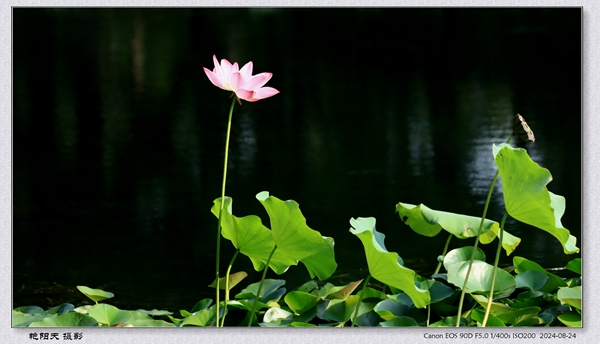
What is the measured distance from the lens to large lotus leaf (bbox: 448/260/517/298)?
4.42 feet

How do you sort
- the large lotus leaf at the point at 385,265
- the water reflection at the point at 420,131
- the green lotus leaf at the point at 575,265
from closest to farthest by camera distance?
the large lotus leaf at the point at 385,265
the green lotus leaf at the point at 575,265
the water reflection at the point at 420,131

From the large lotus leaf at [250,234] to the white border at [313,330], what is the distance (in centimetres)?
18

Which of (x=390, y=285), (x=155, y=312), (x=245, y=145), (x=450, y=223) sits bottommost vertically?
(x=155, y=312)

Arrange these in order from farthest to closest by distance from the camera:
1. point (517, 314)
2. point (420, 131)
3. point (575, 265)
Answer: point (420, 131) → point (575, 265) → point (517, 314)

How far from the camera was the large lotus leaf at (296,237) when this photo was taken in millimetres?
1098

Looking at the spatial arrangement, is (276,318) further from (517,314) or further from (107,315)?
(517,314)

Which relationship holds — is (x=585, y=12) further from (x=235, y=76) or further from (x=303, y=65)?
(x=303, y=65)

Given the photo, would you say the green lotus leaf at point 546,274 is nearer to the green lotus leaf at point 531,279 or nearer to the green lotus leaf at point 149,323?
the green lotus leaf at point 531,279

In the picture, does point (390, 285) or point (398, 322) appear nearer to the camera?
point (390, 285)

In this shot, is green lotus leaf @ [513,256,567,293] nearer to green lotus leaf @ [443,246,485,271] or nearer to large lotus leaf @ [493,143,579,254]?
green lotus leaf @ [443,246,485,271]

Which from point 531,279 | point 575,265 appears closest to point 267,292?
point 531,279

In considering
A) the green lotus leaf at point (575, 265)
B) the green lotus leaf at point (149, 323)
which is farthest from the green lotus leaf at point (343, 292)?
the green lotus leaf at point (575, 265)

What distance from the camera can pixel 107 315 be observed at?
52.0 inches

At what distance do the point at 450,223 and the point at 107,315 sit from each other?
741mm
